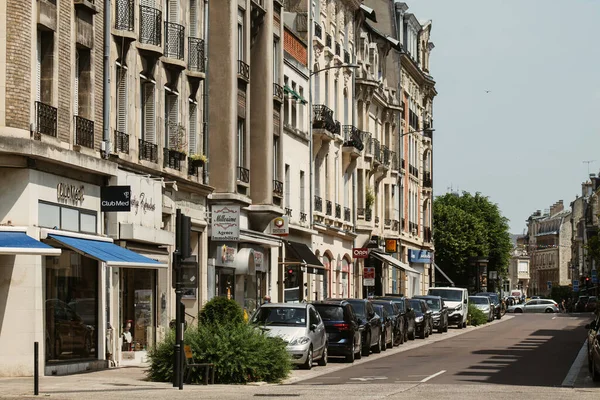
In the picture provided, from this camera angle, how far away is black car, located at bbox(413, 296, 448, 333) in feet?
197

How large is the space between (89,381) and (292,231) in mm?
27671

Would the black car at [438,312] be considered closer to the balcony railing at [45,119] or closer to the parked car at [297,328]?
the parked car at [297,328]

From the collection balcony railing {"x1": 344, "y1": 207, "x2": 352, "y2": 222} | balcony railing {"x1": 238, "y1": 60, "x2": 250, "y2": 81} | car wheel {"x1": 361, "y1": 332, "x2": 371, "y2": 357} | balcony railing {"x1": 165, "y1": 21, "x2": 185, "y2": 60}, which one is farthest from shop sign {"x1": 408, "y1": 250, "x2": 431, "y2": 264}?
balcony railing {"x1": 165, "y1": 21, "x2": 185, "y2": 60}

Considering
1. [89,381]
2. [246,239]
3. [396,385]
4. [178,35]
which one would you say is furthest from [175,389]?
[246,239]

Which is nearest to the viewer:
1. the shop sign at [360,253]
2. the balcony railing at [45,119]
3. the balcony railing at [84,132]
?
the balcony railing at [45,119]

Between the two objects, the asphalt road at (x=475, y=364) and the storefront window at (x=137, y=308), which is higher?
the storefront window at (x=137, y=308)

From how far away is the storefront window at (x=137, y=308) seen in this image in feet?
105

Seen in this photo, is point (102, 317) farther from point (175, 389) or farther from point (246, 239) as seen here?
point (246, 239)

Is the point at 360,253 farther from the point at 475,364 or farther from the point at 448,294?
the point at 475,364

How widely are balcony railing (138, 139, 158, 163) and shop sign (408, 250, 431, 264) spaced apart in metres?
52.3

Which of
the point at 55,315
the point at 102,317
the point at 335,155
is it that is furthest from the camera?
the point at 335,155

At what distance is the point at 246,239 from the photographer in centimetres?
4241

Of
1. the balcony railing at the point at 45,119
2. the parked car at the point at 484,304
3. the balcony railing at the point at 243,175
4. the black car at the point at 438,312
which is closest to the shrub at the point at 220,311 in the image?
the balcony railing at the point at 45,119

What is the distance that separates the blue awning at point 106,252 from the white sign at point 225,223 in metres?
8.84
